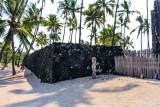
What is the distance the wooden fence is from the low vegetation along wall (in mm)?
965

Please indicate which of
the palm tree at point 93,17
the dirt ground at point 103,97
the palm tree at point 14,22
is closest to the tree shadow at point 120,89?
the dirt ground at point 103,97

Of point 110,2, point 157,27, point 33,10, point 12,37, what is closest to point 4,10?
point 12,37

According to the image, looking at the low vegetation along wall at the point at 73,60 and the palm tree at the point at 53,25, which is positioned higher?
the palm tree at the point at 53,25

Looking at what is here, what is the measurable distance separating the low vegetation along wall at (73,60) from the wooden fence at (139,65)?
0.97m

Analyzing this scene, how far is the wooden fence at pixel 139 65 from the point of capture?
1329cm

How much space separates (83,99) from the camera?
9.76 metres

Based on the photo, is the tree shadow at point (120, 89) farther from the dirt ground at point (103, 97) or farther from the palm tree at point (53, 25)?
the palm tree at point (53, 25)

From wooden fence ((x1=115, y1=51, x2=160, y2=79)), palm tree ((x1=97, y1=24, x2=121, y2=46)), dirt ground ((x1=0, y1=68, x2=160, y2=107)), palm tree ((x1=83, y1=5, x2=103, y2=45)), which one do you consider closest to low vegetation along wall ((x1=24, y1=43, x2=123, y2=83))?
wooden fence ((x1=115, y1=51, x2=160, y2=79))

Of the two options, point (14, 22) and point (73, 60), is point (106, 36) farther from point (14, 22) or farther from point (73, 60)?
point (73, 60)

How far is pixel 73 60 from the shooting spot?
15.7 meters

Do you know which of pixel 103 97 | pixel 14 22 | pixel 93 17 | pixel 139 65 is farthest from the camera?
pixel 93 17

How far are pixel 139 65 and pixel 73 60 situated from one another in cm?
378

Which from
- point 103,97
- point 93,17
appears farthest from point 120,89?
point 93,17

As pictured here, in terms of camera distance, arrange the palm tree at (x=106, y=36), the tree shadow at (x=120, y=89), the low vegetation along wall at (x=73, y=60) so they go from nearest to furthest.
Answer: the tree shadow at (x=120, y=89) → the low vegetation along wall at (x=73, y=60) → the palm tree at (x=106, y=36)
